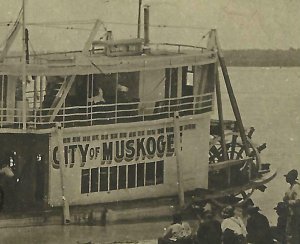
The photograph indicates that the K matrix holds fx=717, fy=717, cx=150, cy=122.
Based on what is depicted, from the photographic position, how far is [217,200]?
2486 mm

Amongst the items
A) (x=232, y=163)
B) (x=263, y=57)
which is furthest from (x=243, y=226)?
(x=263, y=57)

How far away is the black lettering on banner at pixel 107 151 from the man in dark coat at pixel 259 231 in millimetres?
517

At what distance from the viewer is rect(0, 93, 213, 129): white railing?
228 centimetres

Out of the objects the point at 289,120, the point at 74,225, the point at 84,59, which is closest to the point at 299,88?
the point at 289,120

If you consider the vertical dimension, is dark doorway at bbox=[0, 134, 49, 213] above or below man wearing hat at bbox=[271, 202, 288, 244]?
above

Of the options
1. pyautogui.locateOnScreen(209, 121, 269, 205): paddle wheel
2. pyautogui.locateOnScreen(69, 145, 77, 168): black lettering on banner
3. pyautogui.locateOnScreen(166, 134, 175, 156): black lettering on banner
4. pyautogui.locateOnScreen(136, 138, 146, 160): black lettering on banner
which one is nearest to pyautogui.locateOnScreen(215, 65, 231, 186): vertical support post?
pyautogui.locateOnScreen(209, 121, 269, 205): paddle wheel

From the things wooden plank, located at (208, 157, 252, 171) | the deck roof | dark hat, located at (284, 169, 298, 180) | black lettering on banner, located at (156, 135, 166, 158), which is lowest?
dark hat, located at (284, 169, 298, 180)

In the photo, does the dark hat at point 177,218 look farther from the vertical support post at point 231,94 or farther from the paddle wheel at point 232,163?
the vertical support post at point 231,94

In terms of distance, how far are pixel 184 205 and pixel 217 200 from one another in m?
0.17

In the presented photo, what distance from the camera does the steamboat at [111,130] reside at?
2.28 m

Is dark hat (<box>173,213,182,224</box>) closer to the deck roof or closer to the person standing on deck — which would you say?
the person standing on deck

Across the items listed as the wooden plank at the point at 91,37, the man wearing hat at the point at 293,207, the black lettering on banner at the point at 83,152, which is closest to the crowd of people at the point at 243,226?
the man wearing hat at the point at 293,207

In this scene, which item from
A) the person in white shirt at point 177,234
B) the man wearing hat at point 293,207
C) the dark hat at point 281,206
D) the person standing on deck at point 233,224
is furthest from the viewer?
the dark hat at point 281,206

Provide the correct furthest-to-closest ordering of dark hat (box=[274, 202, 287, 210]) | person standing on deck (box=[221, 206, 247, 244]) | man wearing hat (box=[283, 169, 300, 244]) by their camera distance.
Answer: dark hat (box=[274, 202, 287, 210]), man wearing hat (box=[283, 169, 300, 244]), person standing on deck (box=[221, 206, 247, 244])
